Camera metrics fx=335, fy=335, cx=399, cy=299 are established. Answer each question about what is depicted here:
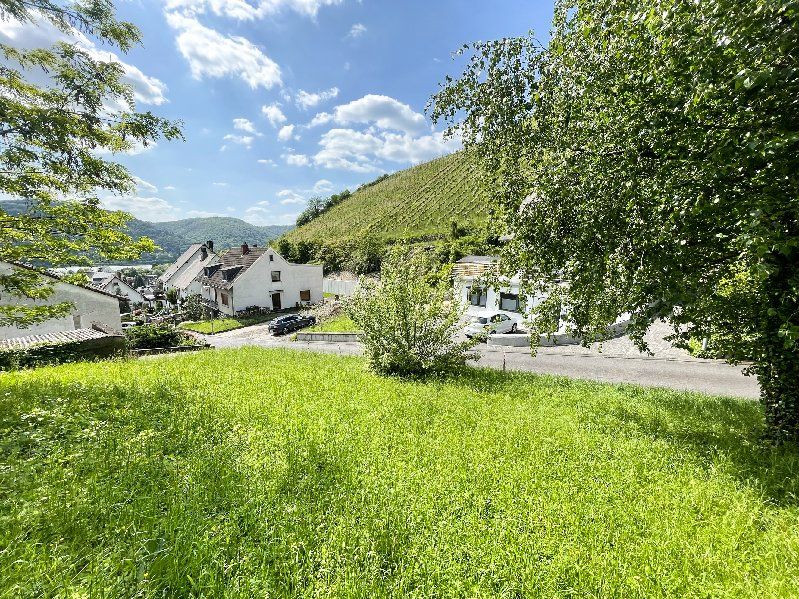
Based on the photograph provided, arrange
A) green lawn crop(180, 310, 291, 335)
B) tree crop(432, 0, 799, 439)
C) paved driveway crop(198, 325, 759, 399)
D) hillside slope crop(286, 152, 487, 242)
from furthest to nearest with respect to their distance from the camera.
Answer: hillside slope crop(286, 152, 487, 242) → green lawn crop(180, 310, 291, 335) → paved driveway crop(198, 325, 759, 399) → tree crop(432, 0, 799, 439)

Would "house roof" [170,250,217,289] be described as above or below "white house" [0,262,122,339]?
above

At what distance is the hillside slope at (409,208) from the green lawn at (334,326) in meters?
28.1

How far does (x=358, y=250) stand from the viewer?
61.3 m

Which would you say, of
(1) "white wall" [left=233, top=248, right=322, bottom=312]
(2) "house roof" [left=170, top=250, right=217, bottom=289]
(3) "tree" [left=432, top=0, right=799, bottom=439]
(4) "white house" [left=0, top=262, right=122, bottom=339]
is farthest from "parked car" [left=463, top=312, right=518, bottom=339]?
(2) "house roof" [left=170, top=250, right=217, bottom=289]

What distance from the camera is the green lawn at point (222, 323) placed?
119ft

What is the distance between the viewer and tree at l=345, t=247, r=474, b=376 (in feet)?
39.7

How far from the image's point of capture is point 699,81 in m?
4.38

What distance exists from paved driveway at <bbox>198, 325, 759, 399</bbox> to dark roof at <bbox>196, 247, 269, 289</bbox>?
107 feet

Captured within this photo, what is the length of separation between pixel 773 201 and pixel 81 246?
485 inches

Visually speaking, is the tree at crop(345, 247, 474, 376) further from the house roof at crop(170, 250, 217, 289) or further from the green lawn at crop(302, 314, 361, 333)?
the house roof at crop(170, 250, 217, 289)

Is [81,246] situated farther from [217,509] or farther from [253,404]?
[217,509]

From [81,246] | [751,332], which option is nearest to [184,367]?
[81,246]

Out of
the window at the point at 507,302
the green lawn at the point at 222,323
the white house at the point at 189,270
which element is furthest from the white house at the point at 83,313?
the window at the point at 507,302

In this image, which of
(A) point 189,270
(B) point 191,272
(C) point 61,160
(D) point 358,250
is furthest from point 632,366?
(A) point 189,270
